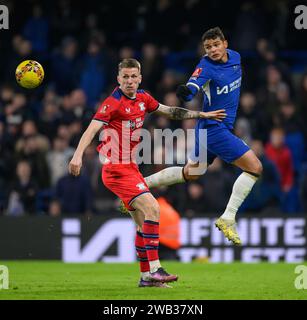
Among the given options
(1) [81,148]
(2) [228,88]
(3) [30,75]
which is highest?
(3) [30,75]

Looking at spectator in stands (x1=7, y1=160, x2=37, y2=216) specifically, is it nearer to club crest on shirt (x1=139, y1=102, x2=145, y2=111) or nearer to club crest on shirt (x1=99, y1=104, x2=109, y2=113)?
club crest on shirt (x1=139, y1=102, x2=145, y2=111)

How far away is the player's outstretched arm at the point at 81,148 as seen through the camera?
32.7 ft

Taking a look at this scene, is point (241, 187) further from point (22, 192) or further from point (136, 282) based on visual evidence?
point (22, 192)

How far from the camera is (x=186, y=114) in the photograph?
36.8ft

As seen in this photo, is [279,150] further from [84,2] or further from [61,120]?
[84,2]

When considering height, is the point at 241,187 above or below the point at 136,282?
above

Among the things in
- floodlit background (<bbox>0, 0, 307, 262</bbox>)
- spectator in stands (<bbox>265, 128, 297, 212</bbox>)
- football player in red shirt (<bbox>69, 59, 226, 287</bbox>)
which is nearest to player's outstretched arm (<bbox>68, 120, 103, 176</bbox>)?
football player in red shirt (<bbox>69, 59, 226, 287</bbox>)

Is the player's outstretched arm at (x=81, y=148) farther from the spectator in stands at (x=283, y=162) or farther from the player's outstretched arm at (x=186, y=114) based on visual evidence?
the spectator in stands at (x=283, y=162)

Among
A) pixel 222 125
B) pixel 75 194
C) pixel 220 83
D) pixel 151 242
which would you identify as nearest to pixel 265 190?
pixel 75 194

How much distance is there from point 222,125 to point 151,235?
165cm

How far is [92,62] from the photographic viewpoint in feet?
62.3

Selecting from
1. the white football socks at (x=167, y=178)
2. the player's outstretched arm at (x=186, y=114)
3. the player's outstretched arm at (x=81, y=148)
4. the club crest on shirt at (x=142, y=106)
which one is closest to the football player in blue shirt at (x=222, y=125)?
the player's outstretched arm at (x=186, y=114)

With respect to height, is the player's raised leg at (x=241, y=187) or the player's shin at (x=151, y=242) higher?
the player's raised leg at (x=241, y=187)

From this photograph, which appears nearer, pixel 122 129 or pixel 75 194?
pixel 122 129
